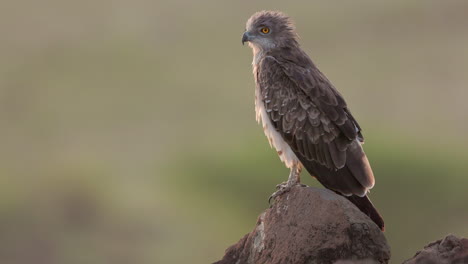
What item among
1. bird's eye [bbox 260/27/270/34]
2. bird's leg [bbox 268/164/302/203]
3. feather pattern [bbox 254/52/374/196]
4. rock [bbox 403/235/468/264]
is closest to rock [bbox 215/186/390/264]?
bird's leg [bbox 268/164/302/203]

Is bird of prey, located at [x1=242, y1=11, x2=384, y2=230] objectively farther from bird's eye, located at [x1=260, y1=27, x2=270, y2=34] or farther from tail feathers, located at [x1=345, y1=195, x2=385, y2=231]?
bird's eye, located at [x1=260, y1=27, x2=270, y2=34]

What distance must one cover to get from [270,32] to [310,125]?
1.69m

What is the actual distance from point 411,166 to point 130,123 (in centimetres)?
878

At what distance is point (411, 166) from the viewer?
3572cm

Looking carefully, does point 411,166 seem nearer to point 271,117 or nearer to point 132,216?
point 132,216

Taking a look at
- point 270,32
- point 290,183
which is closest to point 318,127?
point 290,183

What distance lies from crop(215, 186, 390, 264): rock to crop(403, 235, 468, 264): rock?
735 millimetres

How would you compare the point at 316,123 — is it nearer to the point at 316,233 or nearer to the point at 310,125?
the point at 310,125

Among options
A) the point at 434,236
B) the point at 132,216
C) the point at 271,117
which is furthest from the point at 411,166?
the point at 271,117

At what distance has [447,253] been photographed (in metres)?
12.0

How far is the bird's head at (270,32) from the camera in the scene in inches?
594

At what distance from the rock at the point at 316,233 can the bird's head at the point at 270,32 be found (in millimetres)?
2310

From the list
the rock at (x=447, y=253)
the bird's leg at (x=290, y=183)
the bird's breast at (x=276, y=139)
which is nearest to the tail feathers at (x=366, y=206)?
the bird's leg at (x=290, y=183)

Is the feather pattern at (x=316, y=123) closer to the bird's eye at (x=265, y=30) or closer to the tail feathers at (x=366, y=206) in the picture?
the tail feathers at (x=366, y=206)
